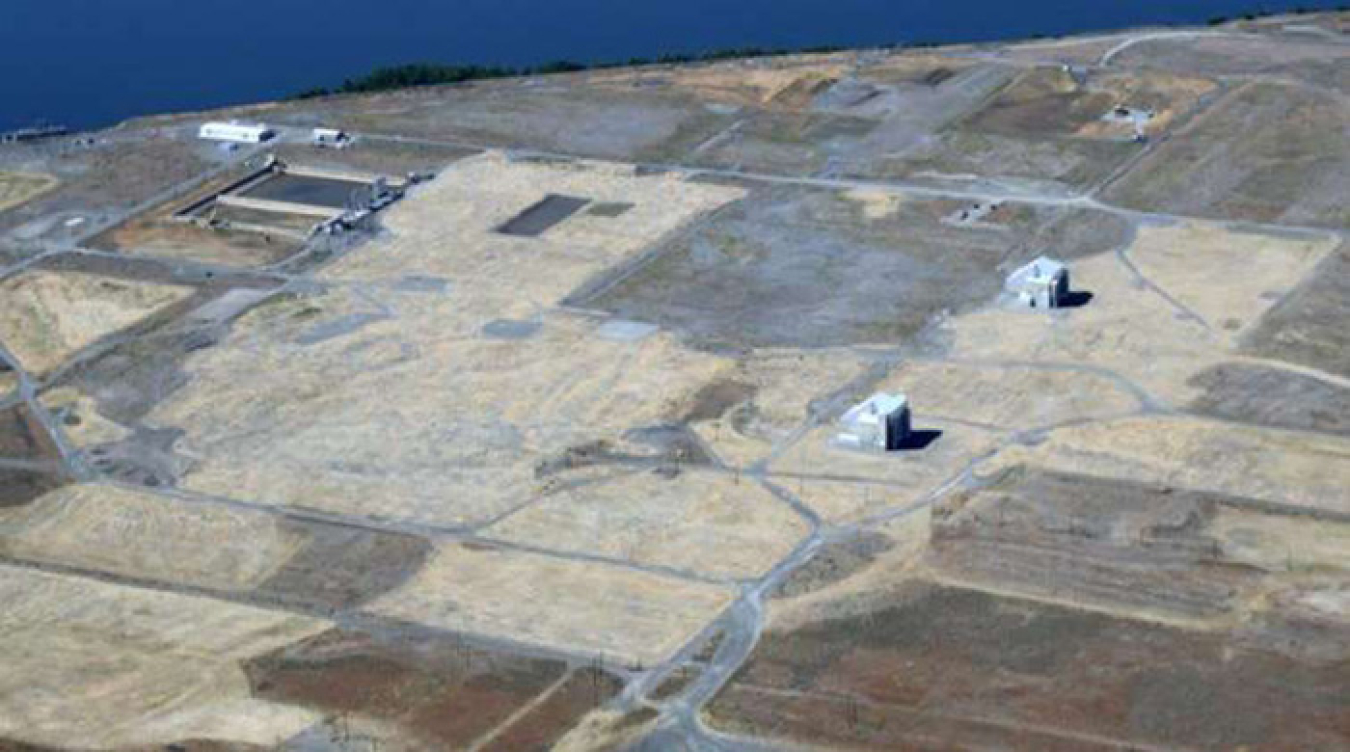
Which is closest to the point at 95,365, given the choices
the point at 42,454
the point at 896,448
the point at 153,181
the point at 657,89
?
the point at 42,454

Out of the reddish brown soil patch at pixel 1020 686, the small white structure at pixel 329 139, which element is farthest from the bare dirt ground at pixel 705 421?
the small white structure at pixel 329 139

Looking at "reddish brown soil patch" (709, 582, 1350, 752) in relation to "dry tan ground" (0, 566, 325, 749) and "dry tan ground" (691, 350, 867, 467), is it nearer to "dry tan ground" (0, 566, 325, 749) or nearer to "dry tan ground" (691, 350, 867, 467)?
"dry tan ground" (0, 566, 325, 749)

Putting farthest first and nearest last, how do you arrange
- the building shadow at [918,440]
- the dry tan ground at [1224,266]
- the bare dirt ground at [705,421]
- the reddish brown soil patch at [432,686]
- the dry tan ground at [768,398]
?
1. the dry tan ground at [1224,266]
2. the dry tan ground at [768,398]
3. the building shadow at [918,440]
4. the bare dirt ground at [705,421]
5. the reddish brown soil patch at [432,686]

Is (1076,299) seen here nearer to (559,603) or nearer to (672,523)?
(672,523)

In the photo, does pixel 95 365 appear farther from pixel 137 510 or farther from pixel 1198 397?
pixel 1198 397

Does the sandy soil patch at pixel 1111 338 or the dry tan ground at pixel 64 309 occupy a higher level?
the dry tan ground at pixel 64 309

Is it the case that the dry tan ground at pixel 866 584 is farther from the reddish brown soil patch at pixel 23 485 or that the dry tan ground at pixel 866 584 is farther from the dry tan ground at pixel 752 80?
the dry tan ground at pixel 752 80
